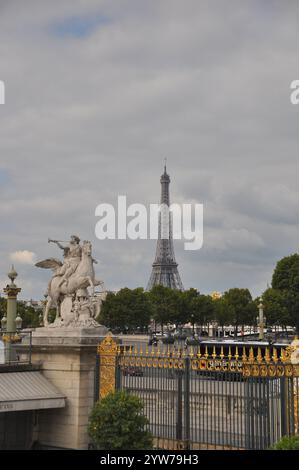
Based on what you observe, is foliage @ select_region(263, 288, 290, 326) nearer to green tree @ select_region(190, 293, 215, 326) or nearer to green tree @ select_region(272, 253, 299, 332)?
green tree @ select_region(272, 253, 299, 332)

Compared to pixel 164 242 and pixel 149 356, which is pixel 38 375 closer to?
pixel 149 356

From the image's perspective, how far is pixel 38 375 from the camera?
1800 cm

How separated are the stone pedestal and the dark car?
884 mm

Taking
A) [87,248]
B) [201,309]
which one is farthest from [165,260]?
[87,248]

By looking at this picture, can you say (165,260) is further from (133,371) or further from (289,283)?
(133,371)

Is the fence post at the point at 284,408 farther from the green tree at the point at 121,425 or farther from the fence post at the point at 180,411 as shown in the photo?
the green tree at the point at 121,425

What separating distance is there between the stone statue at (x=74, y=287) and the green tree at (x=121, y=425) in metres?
2.94

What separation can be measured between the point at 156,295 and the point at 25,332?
74.0 metres

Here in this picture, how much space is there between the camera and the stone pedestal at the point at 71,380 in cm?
1741

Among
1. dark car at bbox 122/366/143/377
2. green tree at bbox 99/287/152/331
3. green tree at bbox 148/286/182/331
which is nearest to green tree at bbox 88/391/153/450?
dark car at bbox 122/366/143/377

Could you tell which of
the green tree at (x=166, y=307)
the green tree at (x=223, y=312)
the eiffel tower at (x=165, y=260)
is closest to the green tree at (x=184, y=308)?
the green tree at (x=166, y=307)

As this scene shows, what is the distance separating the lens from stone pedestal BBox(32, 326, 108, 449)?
17.4 m
